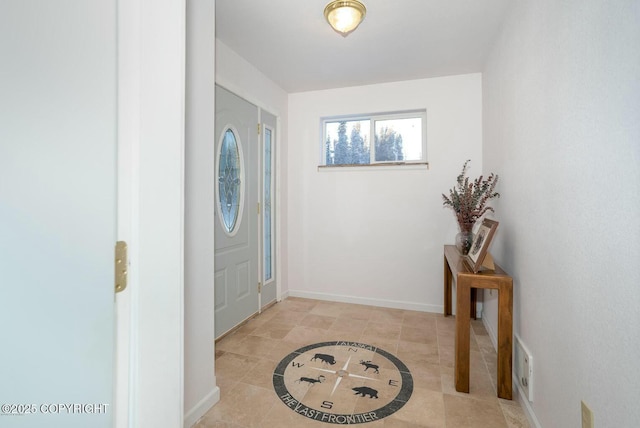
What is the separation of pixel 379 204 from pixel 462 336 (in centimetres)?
182

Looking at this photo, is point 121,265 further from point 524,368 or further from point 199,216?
point 524,368

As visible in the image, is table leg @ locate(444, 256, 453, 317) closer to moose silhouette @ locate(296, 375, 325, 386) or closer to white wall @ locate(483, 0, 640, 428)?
white wall @ locate(483, 0, 640, 428)

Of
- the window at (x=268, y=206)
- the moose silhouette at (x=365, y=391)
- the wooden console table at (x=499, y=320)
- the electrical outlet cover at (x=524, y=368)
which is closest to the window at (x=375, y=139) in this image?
the window at (x=268, y=206)

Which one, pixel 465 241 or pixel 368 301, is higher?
pixel 465 241

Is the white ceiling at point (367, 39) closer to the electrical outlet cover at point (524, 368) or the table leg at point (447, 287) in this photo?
the table leg at point (447, 287)

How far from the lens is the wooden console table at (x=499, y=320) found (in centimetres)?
179

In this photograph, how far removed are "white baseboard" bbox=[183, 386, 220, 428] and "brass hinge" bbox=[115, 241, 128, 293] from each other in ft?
3.73

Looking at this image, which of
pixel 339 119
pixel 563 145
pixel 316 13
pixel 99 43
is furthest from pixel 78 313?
pixel 339 119

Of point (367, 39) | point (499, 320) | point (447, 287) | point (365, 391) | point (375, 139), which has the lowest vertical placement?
point (365, 391)

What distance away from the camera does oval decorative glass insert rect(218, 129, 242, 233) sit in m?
2.67

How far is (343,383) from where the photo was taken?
1.99 metres

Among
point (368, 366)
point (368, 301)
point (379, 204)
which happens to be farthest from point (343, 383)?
point (379, 204)

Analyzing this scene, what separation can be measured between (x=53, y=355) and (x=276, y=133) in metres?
3.15

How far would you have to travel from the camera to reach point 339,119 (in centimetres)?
370
